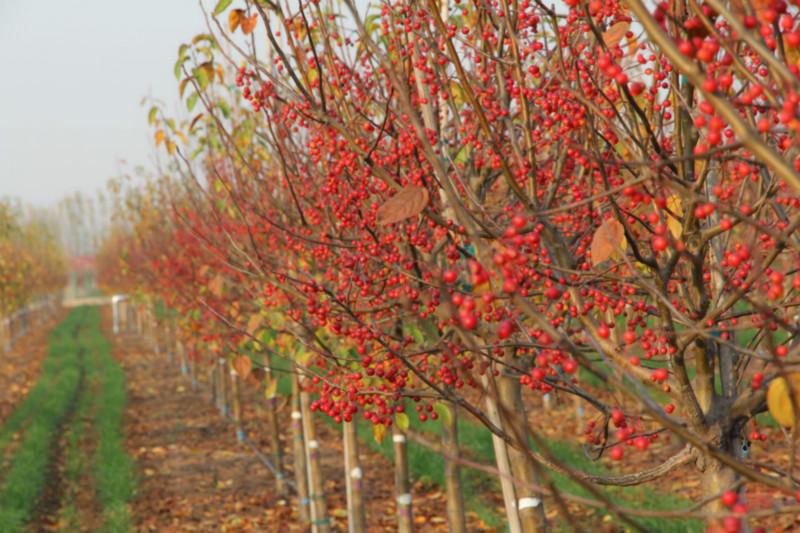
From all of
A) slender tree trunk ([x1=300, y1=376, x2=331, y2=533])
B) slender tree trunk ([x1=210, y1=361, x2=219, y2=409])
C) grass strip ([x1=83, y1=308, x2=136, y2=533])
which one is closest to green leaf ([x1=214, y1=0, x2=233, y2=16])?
slender tree trunk ([x1=300, y1=376, x2=331, y2=533])

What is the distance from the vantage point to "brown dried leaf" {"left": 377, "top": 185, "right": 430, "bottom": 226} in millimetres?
2135

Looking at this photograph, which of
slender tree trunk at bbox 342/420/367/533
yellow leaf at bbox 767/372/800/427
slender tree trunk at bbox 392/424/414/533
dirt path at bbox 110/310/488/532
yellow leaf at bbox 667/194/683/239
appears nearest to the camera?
yellow leaf at bbox 767/372/800/427

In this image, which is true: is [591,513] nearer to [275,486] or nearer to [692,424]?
[275,486]

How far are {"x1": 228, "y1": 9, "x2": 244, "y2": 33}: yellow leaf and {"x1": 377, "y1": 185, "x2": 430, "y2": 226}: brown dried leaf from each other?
2.37m

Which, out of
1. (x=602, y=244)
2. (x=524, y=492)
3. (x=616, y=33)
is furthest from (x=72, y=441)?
(x=616, y=33)

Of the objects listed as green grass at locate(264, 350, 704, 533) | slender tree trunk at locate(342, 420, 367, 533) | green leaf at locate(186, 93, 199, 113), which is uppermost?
green leaf at locate(186, 93, 199, 113)

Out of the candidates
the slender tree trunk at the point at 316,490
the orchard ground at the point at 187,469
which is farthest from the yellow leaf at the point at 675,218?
the slender tree trunk at the point at 316,490

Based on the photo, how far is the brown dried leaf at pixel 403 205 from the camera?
2.13m

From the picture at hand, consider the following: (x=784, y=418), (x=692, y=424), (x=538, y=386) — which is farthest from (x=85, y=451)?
(x=784, y=418)

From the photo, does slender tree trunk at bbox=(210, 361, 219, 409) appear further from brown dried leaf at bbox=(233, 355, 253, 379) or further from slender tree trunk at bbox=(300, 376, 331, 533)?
brown dried leaf at bbox=(233, 355, 253, 379)

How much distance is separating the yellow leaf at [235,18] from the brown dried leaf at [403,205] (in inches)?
93.4

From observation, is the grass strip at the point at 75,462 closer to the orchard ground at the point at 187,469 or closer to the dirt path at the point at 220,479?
the orchard ground at the point at 187,469

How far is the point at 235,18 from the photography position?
411 centimetres

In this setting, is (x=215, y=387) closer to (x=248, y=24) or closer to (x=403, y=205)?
(x=248, y=24)
